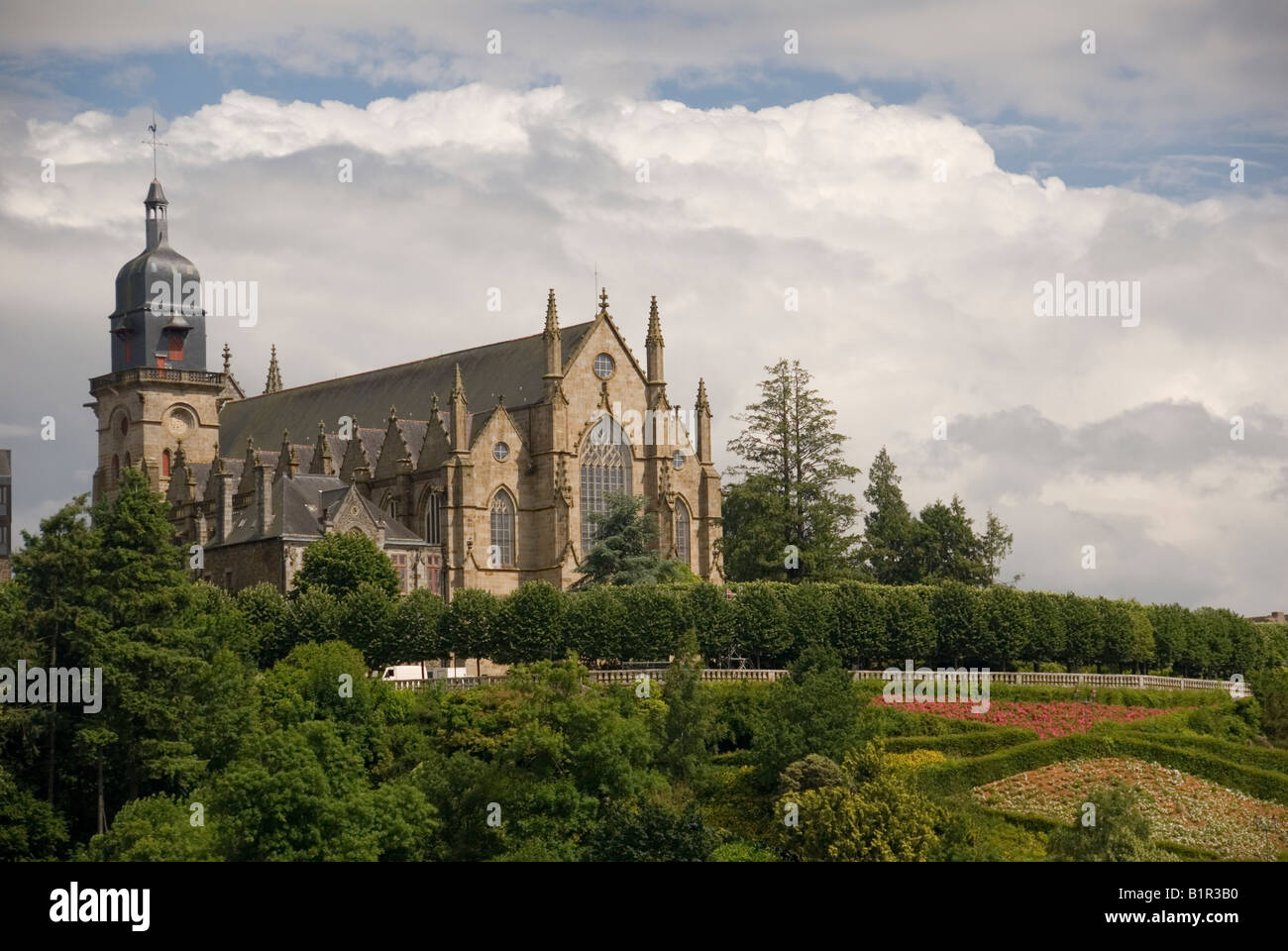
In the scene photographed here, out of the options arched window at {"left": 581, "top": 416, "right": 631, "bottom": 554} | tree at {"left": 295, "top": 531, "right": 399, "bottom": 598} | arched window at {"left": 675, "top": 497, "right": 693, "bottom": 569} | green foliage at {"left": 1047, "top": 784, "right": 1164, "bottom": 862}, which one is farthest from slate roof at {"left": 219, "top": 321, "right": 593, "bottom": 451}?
green foliage at {"left": 1047, "top": 784, "right": 1164, "bottom": 862}

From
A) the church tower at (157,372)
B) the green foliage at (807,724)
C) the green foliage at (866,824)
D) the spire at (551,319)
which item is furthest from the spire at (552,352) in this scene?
the green foliage at (866,824)

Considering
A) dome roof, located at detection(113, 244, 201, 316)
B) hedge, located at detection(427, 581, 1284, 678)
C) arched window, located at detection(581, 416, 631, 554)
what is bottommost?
hedge, located at detection(427, 581, 1284, 678)

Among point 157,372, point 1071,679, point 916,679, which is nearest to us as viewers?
point 916,679

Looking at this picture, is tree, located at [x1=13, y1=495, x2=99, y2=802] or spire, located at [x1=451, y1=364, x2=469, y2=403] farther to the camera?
spire, located at [x1=451, y1=364, x2=469, y2=403]

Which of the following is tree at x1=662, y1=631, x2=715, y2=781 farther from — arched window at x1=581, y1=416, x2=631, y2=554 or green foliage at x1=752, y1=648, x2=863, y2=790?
arched window at x1=581, y1=416, x2=631, y2=554

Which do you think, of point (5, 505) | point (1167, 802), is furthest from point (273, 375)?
point (1167, 802)

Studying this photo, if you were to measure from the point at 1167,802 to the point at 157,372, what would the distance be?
61.0 meters

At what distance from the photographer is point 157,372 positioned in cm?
10606

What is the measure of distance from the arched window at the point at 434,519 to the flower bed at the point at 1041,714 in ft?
83.8

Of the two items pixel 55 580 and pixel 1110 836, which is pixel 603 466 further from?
pixel 1110 836

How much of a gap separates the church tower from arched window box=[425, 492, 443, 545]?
18.8 meters

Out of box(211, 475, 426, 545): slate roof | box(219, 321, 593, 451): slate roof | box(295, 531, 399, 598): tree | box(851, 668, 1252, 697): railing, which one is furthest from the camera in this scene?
box(219, 321, 593, 451): slate roof

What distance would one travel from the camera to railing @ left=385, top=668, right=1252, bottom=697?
2783 inches

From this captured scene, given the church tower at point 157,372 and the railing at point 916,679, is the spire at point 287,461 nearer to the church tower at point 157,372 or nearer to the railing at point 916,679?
the church tower at point 157,372
